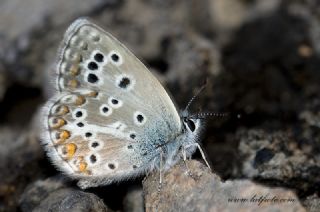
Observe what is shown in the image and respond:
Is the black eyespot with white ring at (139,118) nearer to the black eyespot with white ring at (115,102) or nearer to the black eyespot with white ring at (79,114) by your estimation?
the black eyespot with white ring at (115,102)

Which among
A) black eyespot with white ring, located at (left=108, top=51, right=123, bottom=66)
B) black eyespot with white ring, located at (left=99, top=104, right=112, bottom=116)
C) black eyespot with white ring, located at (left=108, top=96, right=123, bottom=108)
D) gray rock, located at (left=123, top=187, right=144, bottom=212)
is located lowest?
gray rock, located at (left=123, top=187, right=144, bottom=212)

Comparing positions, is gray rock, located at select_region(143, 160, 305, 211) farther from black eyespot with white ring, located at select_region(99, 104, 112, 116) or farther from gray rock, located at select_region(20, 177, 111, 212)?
black eyespot with white ring, located at select_region(99, 104, 112, 116)

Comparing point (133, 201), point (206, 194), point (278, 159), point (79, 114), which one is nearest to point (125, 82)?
point (79, 114)

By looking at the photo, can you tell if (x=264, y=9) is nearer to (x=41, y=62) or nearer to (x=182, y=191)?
(x=41, y=62)

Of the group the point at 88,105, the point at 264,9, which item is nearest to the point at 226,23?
the point at 264,9

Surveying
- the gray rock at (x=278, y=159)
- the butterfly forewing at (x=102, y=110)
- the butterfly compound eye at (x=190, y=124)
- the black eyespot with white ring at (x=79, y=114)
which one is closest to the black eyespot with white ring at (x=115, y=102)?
the butterfly forewing at (x=102, y=110)

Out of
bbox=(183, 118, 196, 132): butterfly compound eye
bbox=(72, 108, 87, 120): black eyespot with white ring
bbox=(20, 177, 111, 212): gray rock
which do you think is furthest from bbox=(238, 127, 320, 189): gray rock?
bbox=(72, 108, 87, 120): black eyespot with white ring
